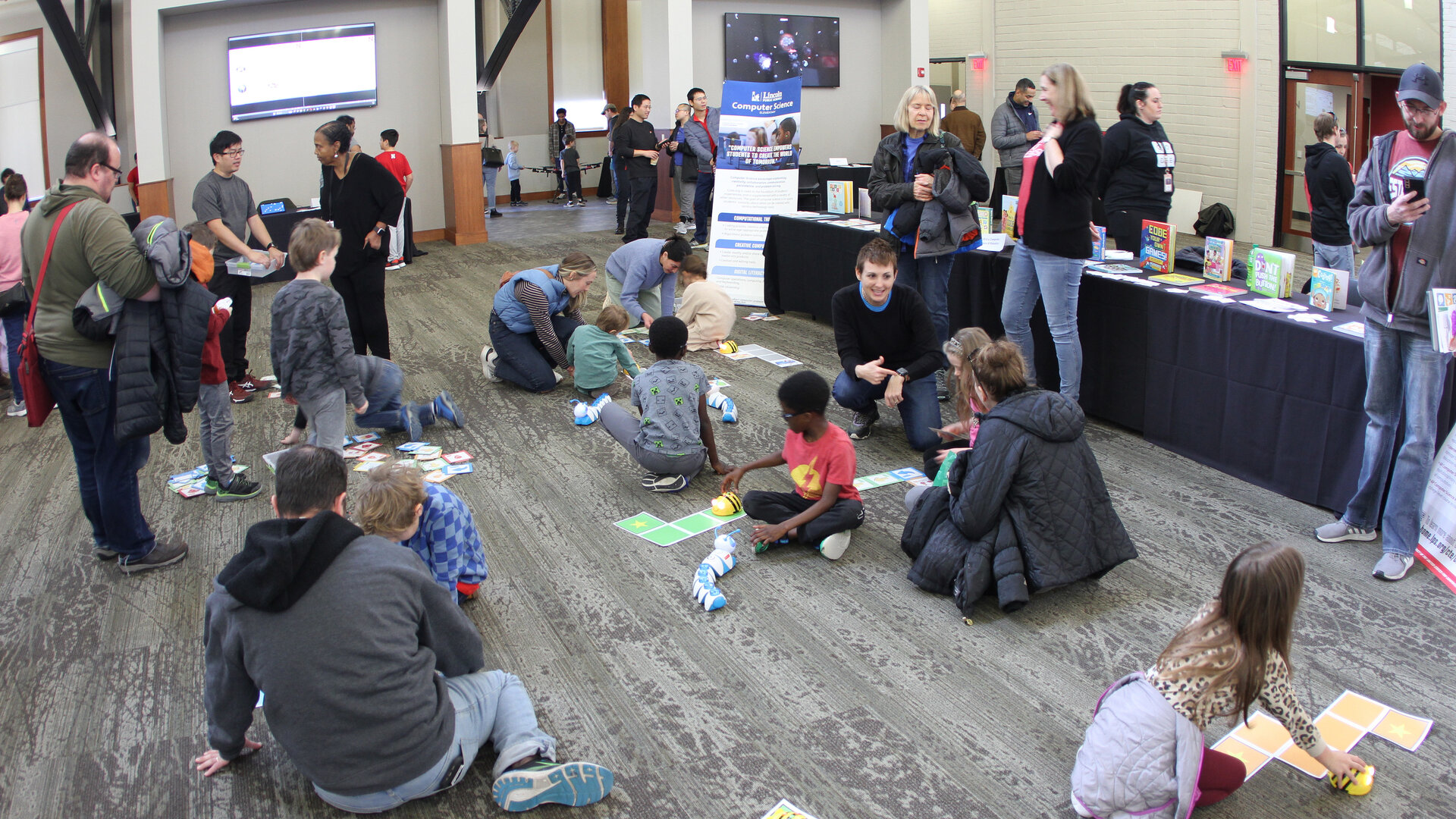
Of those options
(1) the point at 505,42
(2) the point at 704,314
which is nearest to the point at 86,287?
(2) the point at 704,314

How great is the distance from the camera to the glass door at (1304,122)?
10.2 meters

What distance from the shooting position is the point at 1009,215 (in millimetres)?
6570

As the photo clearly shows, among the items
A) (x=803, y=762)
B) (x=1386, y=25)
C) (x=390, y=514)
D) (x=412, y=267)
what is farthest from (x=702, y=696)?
(x=1386, y=25)

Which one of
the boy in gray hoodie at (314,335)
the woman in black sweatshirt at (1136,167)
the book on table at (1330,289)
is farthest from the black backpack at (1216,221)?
the boy in gray hoodie at (314,335)

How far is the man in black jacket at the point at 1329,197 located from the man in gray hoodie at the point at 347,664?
612 cm

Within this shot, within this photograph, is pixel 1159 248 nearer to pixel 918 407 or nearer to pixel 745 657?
pixel 918 407

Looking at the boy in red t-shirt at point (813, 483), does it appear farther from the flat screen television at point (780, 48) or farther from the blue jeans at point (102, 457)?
the flat screen television at point (780, 48)

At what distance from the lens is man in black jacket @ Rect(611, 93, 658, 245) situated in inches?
456

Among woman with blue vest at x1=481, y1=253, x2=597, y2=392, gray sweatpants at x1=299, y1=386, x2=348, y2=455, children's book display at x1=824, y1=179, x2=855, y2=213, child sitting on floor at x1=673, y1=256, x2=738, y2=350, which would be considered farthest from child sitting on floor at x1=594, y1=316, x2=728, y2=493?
children's book display at x1=824, y1=179, x2=855, y2=213

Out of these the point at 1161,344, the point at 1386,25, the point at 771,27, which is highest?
the point at 771,27

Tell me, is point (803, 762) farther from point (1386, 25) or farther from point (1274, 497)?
point (1386, 25)

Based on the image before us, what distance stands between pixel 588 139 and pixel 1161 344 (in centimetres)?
1374

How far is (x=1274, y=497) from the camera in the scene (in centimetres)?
455

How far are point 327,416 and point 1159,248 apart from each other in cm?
427
